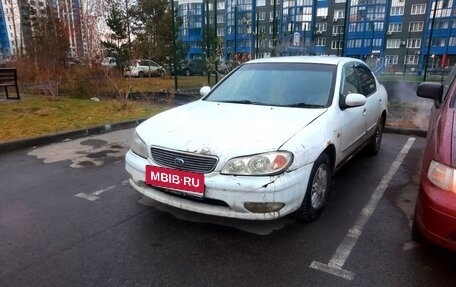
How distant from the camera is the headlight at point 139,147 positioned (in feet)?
10.4

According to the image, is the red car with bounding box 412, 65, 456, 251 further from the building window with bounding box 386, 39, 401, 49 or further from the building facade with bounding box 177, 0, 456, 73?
the building window with bounding box 386, 39, 401, 49

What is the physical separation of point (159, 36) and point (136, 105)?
57.8ft

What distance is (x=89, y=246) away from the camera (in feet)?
9.60

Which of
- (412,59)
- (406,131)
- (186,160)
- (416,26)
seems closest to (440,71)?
(406,131)

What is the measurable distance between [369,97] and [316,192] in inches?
85.9

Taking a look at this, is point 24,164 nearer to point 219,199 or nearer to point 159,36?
point 219,199

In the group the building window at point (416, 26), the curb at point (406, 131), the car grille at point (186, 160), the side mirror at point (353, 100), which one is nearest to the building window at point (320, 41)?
the building window at point (416, 26)

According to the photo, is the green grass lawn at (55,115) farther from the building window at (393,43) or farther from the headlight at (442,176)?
the building window at (393,43)

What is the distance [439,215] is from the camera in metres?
2.31

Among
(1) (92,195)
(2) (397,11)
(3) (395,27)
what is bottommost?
(1) (92,195)

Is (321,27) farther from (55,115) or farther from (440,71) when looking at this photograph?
(55,115)

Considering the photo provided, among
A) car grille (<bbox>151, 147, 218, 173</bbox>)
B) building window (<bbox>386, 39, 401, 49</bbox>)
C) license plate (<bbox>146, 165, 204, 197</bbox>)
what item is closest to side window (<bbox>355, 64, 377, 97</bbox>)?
car grille (<bbox>151, 147, 218, 173</bbox>)

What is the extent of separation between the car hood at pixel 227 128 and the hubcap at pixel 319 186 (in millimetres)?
495

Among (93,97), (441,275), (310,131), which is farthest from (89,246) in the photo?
(93,97)
